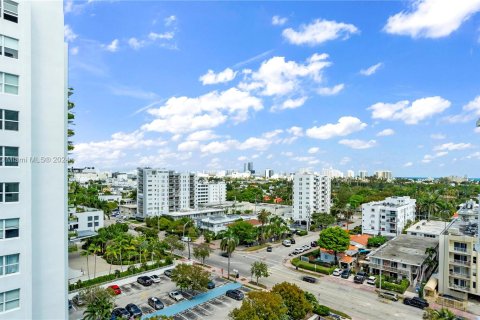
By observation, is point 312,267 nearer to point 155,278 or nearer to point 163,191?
point 155,278

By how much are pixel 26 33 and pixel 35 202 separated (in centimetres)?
856

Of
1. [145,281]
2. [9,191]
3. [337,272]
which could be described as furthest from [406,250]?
[9,191]

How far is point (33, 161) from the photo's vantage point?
15617 millimetres

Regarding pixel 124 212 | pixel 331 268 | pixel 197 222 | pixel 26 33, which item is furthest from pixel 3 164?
pixel 124 212

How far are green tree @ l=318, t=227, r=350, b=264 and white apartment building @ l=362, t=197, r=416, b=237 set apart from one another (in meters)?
24.6

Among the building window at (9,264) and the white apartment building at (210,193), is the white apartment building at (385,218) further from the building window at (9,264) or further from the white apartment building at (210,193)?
the building window at (9,264)

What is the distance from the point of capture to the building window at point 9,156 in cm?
1410

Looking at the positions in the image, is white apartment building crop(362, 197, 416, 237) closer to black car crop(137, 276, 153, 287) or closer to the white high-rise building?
black car crop(137, 276, 153, 287)

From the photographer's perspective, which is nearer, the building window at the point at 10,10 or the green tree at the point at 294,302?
the building window at the point at 10,10

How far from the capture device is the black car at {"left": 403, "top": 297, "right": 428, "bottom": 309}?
3408 centimetres

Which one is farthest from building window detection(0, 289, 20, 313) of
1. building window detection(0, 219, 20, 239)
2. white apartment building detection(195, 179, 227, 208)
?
white apartment building detection(195, 179, 227, 208)

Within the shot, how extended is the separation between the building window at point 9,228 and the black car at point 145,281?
26.9 meters

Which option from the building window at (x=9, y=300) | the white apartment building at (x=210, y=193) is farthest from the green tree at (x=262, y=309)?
the white apartment building at (x=210, y=193)

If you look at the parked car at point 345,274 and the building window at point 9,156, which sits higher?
the building window at point 9,156
